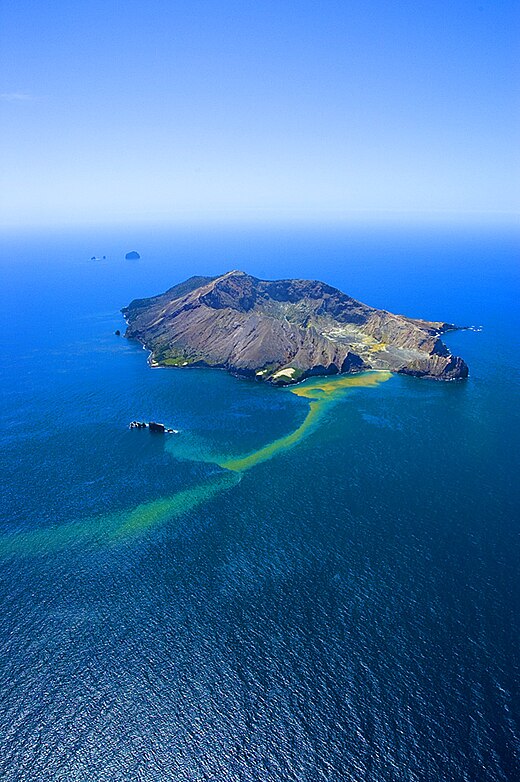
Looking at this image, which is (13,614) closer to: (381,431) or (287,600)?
(287,600)

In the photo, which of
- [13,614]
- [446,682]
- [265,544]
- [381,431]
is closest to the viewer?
[446,682]

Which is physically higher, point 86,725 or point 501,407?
point 501,407

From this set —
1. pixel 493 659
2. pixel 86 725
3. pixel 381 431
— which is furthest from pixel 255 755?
pixel 381 431

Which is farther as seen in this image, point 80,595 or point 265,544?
point 265,544

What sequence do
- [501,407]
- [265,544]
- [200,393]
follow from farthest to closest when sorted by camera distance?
[200,393], [501,407], [265,544]

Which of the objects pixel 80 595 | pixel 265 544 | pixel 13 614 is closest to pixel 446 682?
pixel 265 544

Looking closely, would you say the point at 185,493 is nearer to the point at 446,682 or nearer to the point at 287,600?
the point at 287,600
